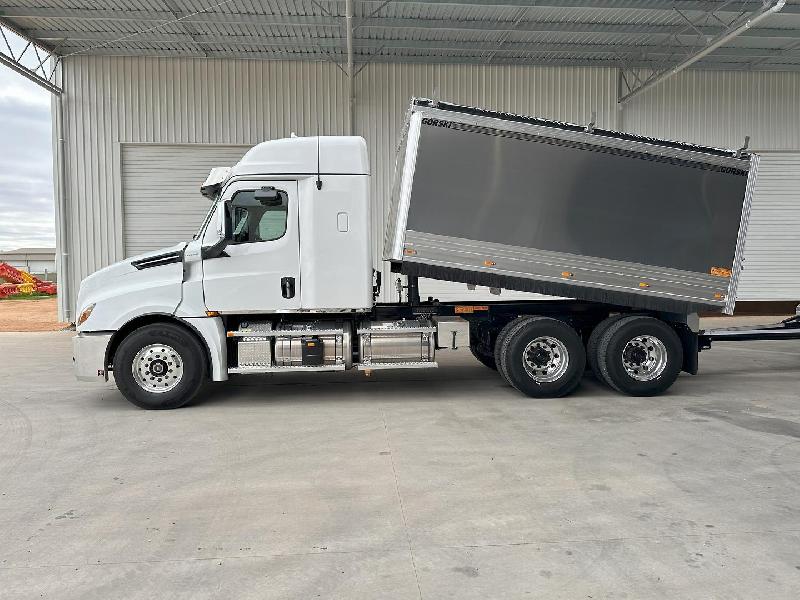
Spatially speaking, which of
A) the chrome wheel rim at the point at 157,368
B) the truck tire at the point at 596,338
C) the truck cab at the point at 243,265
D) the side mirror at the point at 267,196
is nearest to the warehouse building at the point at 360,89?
the truck cab at the point at 243,265

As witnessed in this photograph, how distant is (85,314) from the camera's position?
25.3 feet

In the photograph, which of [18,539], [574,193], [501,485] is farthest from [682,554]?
[574,193]

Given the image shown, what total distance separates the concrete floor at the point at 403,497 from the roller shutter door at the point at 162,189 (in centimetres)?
924

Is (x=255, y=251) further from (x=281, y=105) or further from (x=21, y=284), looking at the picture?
(x=21, y=284)

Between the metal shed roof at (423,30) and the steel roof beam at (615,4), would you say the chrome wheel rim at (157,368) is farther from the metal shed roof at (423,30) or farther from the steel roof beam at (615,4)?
the steel roof beam at (615,4)

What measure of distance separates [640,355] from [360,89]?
464 inches

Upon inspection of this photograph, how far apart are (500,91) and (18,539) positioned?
16266mm

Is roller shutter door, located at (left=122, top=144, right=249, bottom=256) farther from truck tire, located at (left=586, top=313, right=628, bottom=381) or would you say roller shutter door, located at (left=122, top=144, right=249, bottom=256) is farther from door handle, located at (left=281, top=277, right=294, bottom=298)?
truck tire, located at (left=586, top=313, right=628, bottom=381)

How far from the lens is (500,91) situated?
17.6 m

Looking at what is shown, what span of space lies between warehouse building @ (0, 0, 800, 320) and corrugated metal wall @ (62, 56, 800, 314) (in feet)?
0.12

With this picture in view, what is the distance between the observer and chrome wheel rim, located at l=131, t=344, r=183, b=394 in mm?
7684

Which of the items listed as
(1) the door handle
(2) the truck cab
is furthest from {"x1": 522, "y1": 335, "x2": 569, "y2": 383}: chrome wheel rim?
(1) the door handle

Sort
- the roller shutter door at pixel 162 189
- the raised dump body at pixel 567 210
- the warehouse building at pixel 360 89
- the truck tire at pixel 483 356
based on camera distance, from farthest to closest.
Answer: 1. the roller shutter door at pixel 162 189
2. the warehouse building at pixel 360 89
3. the truck tire at pixel 483 356
4. the raised dump body at pixel 567 210

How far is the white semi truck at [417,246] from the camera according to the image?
25.0 ft
